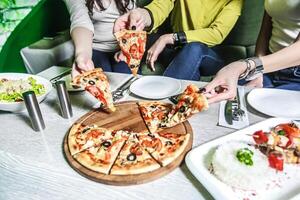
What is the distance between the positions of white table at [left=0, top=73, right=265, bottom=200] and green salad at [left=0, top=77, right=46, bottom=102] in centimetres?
7

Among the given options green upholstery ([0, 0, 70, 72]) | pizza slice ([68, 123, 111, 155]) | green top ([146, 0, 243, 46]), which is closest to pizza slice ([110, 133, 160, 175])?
pizza slice ([68, 123, 111, 155])

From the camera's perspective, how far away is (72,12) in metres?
1.72

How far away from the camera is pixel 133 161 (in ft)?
2.75

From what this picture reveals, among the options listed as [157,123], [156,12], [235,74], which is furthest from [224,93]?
[156,12]

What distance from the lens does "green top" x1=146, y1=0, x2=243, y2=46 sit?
187cm

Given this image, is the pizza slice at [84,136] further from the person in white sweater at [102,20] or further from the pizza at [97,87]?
the person in white sweater at [102,20]

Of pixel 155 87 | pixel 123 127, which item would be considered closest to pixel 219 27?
pixel 155 87

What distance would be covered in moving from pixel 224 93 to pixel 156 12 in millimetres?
1046

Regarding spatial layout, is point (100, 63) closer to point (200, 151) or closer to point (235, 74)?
point (235, 74)

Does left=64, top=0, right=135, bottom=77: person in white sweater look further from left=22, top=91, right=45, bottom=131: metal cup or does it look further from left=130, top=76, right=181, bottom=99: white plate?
left=22, top=91, right=45, bottom=131: metal cup

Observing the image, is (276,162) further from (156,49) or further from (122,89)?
(156,49)

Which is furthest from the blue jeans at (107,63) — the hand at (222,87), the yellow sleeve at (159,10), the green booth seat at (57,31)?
the hand at (222,87)

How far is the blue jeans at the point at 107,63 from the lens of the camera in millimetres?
1930

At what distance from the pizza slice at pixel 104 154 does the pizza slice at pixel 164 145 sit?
75 mm
